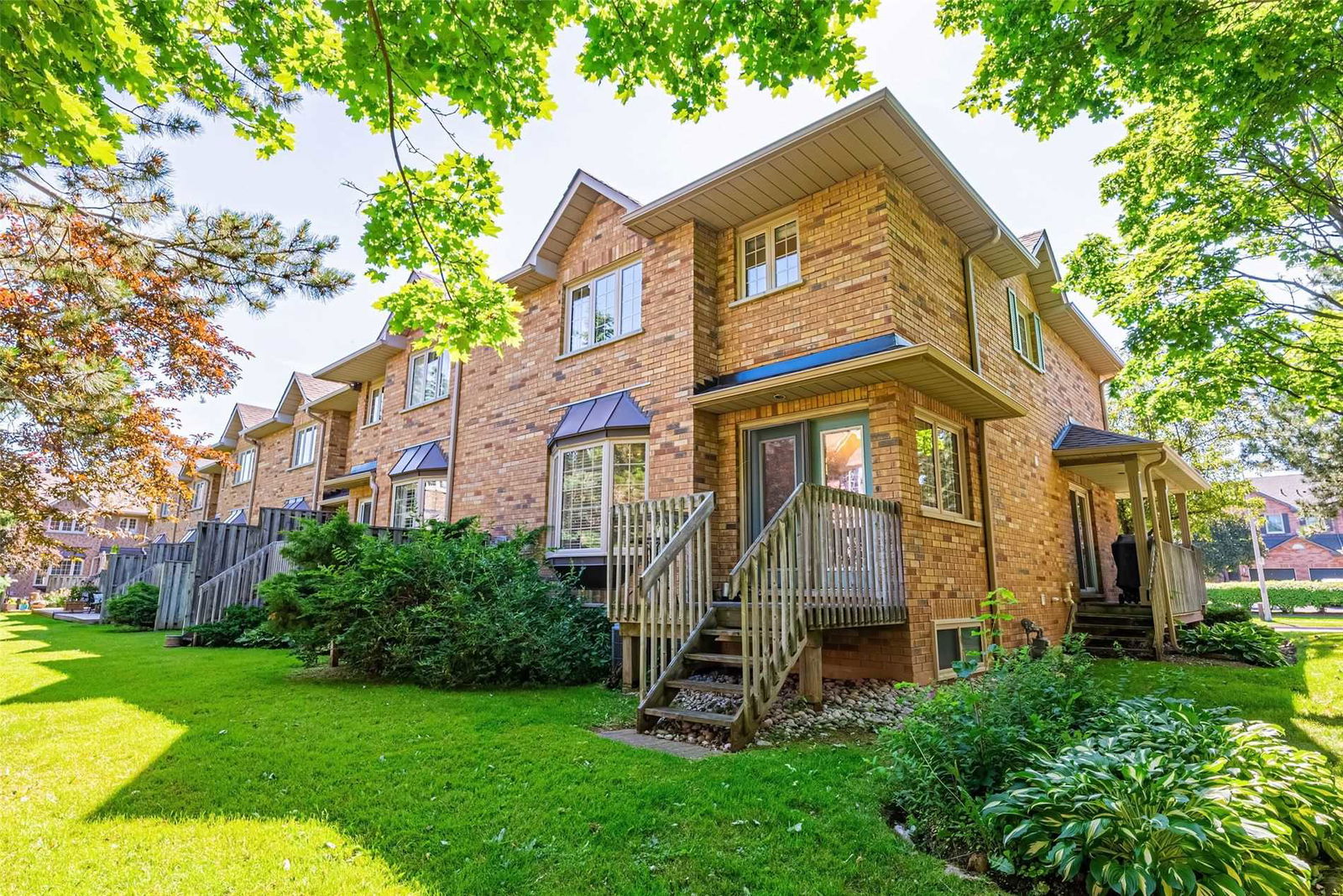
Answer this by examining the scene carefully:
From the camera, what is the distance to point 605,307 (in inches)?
465

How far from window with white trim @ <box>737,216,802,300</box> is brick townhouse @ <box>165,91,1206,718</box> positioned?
0.04m

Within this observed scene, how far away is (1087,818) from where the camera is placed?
3117mm

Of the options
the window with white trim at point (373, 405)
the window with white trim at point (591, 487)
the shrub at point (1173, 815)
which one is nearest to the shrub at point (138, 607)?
the window with white trim at point (373, 405)

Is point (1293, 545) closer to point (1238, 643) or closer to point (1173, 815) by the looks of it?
point (1238, 643)

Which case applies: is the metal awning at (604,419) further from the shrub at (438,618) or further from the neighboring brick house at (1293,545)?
the neighboring brick house at (1293,545)

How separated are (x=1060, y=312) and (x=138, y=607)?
2220cm

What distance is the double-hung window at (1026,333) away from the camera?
12.3 m

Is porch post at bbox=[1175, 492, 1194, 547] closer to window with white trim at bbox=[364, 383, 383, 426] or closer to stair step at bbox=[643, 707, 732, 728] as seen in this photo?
stair step at bbox=[643, 707, 732, 728]

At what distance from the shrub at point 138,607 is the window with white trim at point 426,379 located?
7789 mm

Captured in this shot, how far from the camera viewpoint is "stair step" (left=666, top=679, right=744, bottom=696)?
19.2ft

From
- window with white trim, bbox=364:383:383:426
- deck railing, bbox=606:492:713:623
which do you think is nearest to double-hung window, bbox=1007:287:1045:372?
deck railing, bbox=606:492:713:623

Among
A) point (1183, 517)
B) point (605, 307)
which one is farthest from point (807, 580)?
point (1183, 517)

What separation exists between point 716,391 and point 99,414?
7245mm

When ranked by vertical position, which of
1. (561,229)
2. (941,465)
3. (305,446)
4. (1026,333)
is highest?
(561,229)
